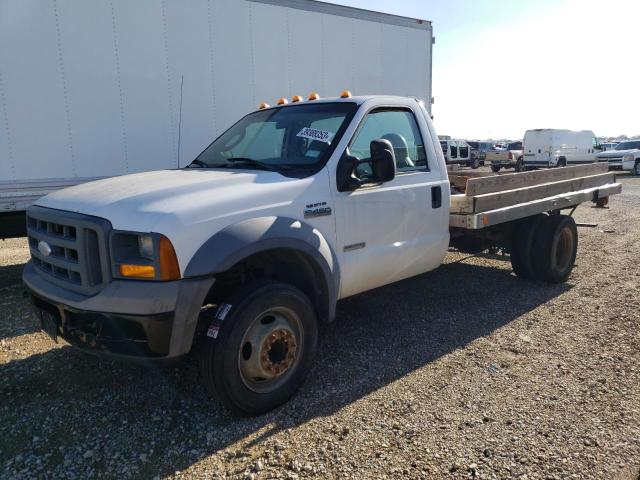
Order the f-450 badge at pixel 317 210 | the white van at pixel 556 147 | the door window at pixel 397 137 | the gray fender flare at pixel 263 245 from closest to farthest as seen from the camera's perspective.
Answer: the gray fender flare at pixel 263 245, the f-450 badge at pixel 317 210, the door window at pixel 397 137, the white van at pixel 556 147

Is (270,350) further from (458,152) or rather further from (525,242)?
(458,152)

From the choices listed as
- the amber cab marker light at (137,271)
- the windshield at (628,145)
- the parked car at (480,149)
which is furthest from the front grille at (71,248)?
the parked car at (480,149)

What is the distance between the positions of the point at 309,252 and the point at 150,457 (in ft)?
5.02

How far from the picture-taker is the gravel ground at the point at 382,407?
273 cm

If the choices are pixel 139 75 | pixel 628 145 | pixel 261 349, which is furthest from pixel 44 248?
pixel 628 145

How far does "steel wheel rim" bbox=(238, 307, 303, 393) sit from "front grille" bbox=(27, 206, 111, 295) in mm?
944

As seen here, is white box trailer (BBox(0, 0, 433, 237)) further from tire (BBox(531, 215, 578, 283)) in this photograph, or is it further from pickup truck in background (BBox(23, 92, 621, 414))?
tire (BBox(531, 215, 578, 283))

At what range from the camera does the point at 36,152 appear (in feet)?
18.1

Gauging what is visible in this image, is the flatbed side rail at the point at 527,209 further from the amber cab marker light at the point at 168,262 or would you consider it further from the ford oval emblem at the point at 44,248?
the ford oval emblem at the point at 44,248

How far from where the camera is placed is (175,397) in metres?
3.49

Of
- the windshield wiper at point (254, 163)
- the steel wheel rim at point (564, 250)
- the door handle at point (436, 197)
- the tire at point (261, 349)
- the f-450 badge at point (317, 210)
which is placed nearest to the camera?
the tire at point (261, 349)

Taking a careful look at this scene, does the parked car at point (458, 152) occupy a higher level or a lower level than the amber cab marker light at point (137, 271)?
higher

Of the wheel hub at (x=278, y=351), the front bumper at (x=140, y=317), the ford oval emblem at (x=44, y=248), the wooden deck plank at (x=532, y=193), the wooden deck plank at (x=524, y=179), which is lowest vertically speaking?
the wheel hub at (x=278, y=351)

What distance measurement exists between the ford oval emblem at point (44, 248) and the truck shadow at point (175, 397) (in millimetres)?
1053
